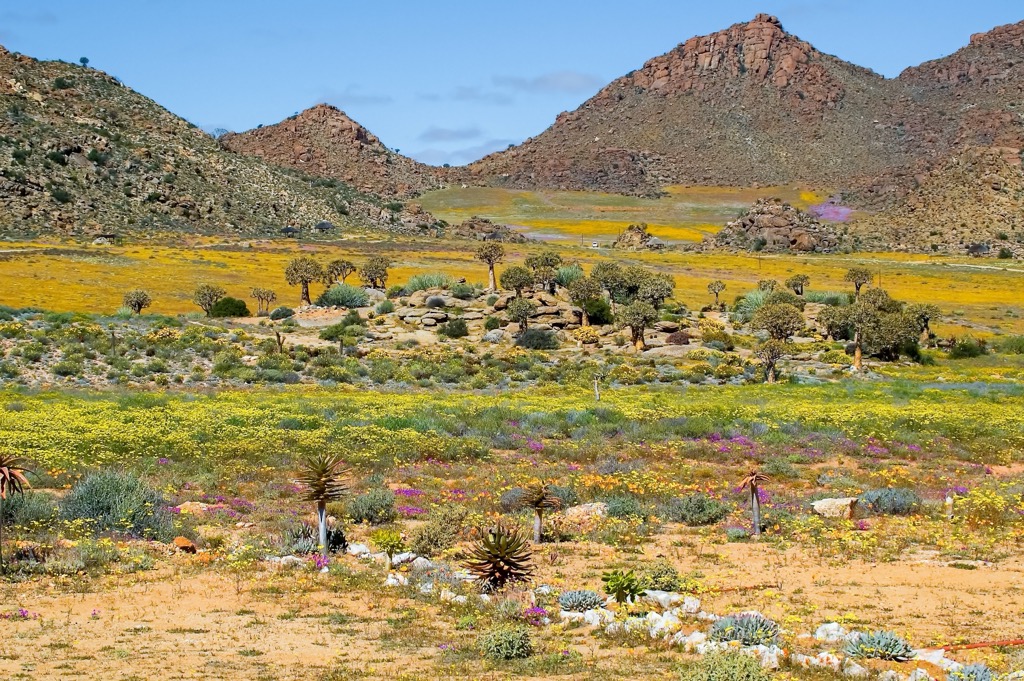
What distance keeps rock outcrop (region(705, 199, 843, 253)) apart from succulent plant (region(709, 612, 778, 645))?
359 ft

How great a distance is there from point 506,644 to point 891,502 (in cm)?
1041

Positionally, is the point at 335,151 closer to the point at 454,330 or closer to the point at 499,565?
the point at 454,330

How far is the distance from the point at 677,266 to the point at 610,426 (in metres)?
67.7

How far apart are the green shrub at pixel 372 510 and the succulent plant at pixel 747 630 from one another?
26.6 ft

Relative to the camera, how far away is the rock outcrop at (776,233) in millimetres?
116938

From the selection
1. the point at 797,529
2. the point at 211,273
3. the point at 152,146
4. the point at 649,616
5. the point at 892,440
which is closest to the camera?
the point at 649,616

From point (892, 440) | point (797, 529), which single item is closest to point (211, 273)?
point (892, 440)

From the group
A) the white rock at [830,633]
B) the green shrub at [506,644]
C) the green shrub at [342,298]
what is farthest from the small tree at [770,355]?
the green shrub at [506,644]

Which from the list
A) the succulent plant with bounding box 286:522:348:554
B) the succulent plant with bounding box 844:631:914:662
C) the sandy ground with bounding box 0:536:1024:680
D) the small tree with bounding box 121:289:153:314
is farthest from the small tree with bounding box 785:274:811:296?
the succulent plant with bounding box 844:631:914:662

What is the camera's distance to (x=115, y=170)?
101m

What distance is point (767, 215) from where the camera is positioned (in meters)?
122

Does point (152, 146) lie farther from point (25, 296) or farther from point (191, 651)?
point (191, 651)

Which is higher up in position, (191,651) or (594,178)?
(594,178)

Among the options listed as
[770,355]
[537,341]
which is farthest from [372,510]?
[537,341]
